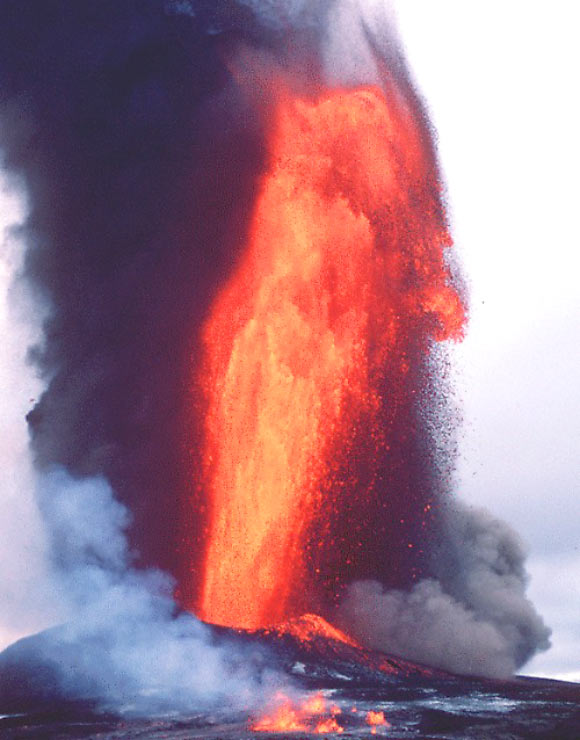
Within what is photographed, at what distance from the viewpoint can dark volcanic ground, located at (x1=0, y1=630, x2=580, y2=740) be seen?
30.2m

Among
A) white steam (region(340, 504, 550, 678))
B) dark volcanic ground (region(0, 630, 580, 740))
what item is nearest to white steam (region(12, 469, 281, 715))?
dark volcanic ground (region(0, 630, 580, 740))

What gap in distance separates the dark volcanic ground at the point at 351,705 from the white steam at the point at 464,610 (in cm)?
602

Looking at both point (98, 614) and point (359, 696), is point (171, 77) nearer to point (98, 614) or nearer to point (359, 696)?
point (98, 614)

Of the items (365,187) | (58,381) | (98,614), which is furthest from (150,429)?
(365,187)

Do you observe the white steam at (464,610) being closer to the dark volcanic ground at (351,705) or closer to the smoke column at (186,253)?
the smoke column at (186,253)

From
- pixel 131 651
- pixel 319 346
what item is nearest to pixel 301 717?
pixel 131 651

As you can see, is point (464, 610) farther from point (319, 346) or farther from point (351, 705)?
point (351, 705)

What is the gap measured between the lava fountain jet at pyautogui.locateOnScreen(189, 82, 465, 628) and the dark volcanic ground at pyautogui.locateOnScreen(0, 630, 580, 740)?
300 inches

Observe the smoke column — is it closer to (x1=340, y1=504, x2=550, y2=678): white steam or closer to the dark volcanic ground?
(x1=340, y1=504, x2=550, y2=678): white steam

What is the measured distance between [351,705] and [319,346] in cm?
2224

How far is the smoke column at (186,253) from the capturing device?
168ft

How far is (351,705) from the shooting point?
111 ft

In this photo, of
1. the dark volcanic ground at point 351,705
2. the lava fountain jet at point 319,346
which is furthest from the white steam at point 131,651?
the lava fountain jet at point 319,346

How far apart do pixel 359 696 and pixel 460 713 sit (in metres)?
3.83
